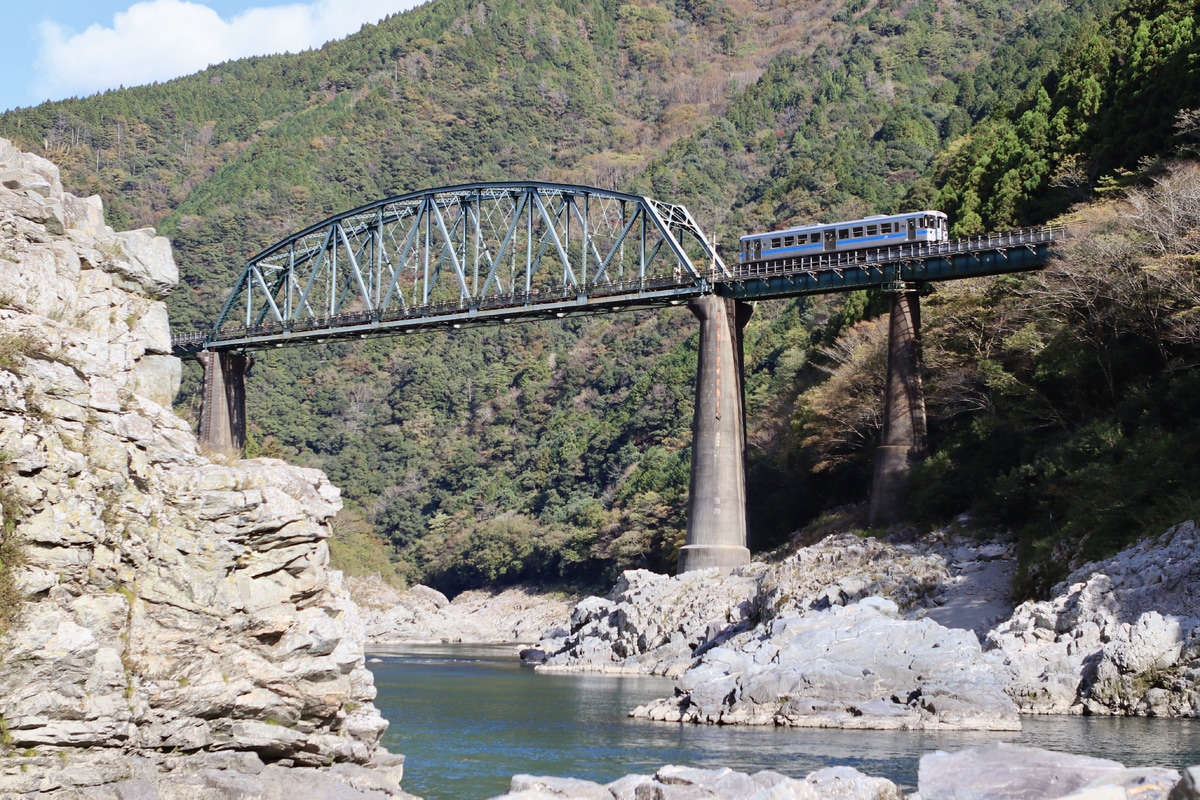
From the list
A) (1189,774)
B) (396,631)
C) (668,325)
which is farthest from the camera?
(668,325)

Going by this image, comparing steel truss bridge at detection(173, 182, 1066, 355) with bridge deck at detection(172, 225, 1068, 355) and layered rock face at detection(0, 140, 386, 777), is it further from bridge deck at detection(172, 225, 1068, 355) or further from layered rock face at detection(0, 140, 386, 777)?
layered rock face at detection(0, 140, 386, 777)

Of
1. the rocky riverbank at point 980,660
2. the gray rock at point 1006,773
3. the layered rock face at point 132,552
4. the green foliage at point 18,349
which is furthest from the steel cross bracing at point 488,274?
the green foliage at point 18,349

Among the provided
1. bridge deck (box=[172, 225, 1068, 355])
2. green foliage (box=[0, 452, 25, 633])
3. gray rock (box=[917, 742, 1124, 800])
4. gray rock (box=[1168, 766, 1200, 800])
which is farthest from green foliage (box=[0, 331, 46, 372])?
bridge deck (box=[172, 225, 1068, 355])

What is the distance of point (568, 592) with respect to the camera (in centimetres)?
11294

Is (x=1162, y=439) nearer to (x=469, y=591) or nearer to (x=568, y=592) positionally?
(x=568, y=592)

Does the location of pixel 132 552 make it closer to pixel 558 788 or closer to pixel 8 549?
pixel 8 549

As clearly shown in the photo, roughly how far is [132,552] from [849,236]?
168ft

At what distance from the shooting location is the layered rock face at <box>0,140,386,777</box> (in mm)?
17859

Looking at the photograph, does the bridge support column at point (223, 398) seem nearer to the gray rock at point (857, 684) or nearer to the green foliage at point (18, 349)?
the gray rock at point (857, 684)

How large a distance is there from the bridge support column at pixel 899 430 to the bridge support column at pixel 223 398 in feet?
164

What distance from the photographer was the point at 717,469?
65688 millimetres

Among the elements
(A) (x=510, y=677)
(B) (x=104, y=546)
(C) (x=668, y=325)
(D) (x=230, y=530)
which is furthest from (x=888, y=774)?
(C) (x=668, y=325)

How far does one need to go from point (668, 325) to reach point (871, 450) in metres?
78.9

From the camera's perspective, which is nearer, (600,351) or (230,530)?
(230,530)
